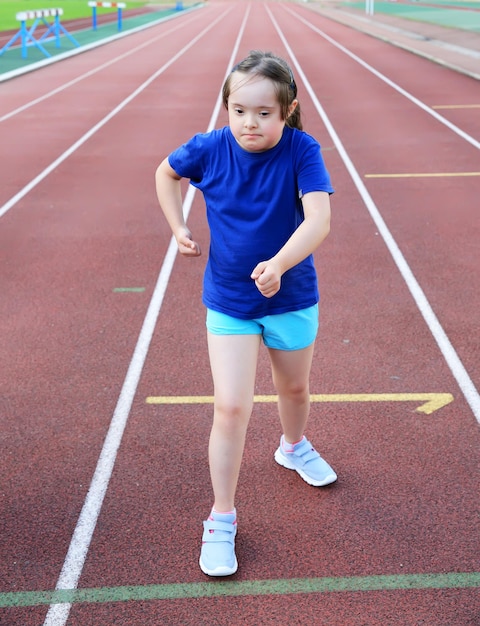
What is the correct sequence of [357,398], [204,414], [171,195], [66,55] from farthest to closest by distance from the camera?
[66,55], [357,398], [204,414], [171,195]

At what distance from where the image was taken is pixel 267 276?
2.80m

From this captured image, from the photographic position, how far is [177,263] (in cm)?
736

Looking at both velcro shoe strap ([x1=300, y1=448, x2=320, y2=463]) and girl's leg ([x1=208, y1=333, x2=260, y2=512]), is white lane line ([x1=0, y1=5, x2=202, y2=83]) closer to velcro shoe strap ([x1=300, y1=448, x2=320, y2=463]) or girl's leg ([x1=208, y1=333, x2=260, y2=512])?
velcro shoe strap ([x1=300, y1=448, x2=320, y2=463])

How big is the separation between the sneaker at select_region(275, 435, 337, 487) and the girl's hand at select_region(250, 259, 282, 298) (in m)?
1.32

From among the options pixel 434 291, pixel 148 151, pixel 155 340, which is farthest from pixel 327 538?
pixel 148 151

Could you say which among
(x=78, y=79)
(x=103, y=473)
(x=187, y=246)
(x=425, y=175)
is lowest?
(x=78, y=79)

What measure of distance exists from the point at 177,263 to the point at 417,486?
3.85 metres

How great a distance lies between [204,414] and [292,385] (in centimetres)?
122

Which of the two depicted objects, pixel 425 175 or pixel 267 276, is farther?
pixel 425 175

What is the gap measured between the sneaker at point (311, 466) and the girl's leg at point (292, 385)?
0.05 metres

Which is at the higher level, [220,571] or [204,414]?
[220,571]

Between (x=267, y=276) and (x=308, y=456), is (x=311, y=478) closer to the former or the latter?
(x=308, y=456)

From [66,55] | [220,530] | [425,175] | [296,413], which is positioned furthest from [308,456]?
[66,55]

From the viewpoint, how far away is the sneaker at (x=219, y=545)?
330 centimetres
